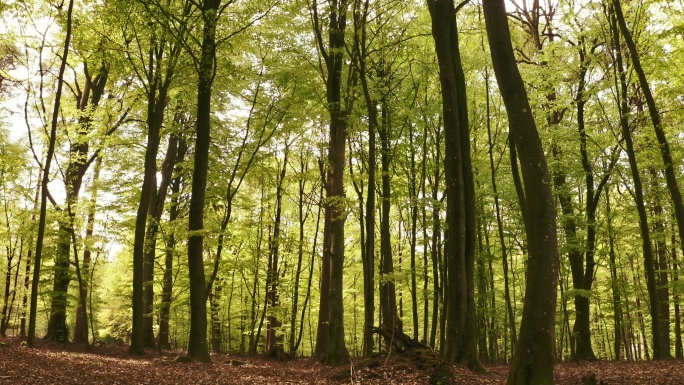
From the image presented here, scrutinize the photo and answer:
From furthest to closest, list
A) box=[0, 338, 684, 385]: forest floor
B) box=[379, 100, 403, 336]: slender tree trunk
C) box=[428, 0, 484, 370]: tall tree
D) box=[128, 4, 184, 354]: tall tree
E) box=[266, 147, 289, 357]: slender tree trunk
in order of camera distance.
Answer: box=[266, 147, 289, 357]: slender tree trunk
box=[379, 100, 403, 336]: slender tree trunk
box=[128, 4, 184, 354]: tall tree
box=[428, 0, 484, 370]: tall tree
box=[0, 338, 684, 385]: forest floor

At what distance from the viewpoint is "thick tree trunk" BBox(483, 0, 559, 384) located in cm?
595

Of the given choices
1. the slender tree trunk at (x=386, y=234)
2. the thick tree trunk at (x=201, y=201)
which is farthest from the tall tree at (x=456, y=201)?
the thick tree trunk at (x=201, y=201)

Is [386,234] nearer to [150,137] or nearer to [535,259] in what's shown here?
[150,137]

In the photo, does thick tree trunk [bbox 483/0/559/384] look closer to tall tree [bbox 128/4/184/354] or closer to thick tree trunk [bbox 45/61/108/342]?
tall tree [bbox 128/4/184/354]

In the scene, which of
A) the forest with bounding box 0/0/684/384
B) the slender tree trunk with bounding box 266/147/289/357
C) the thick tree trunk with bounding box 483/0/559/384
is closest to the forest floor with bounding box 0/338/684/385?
the forest with bounding box 0/0/684/384

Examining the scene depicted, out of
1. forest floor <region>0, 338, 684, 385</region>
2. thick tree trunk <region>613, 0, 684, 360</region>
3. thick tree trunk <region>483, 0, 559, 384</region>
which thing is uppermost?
thick tree trunk <region>613, 0, 684, 360</region>

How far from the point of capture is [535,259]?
612cm

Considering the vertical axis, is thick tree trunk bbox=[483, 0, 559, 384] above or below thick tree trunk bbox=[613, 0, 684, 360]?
below

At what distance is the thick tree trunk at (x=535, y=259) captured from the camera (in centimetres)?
595

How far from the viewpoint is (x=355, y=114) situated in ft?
47.6

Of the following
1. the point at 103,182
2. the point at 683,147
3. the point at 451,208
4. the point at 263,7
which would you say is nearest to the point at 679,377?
the point at 451,208

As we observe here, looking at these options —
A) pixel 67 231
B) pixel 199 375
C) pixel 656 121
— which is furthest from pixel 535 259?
pixel 67 231

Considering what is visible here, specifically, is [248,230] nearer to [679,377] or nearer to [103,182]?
[103,182]

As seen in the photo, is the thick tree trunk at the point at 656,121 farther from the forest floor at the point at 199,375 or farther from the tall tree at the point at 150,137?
the tall tree at the point at 150,137
